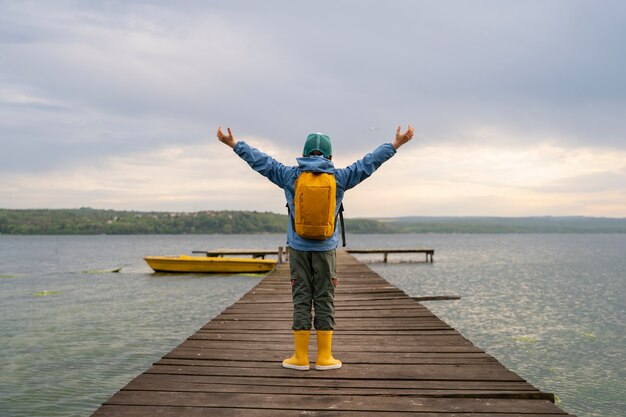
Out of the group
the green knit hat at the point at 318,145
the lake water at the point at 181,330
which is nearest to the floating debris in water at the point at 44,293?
the lake water at the point at 181,330

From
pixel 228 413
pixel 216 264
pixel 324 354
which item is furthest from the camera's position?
pixel 216 264

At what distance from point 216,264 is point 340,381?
31.2 metres

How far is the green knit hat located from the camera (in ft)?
18.4

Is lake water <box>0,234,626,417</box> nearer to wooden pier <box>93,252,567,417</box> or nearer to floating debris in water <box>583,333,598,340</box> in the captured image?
floating debris in water <box>583,333,598,340</box>

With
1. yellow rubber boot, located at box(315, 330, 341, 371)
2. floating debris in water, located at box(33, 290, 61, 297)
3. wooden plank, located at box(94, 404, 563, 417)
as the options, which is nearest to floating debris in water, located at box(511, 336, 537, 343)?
yellow rubber boot, located at box(315, 330, 341, 371)

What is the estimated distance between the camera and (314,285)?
18.6 feet

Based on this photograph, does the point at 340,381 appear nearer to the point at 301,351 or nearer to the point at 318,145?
the point at 301,351

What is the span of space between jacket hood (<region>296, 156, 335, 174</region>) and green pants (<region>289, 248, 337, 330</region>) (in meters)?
0.89

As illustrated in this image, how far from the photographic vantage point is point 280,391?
486 cm

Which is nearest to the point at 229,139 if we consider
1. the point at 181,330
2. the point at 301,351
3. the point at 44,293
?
the point at 301,351

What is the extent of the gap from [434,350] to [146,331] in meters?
14.1

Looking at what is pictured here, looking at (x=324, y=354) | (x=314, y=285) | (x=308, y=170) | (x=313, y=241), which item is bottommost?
(x=324, y=354)

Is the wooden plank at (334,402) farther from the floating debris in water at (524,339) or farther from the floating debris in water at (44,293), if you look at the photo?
the floating debris in water at (44,293)

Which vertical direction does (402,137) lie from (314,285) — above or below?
above
